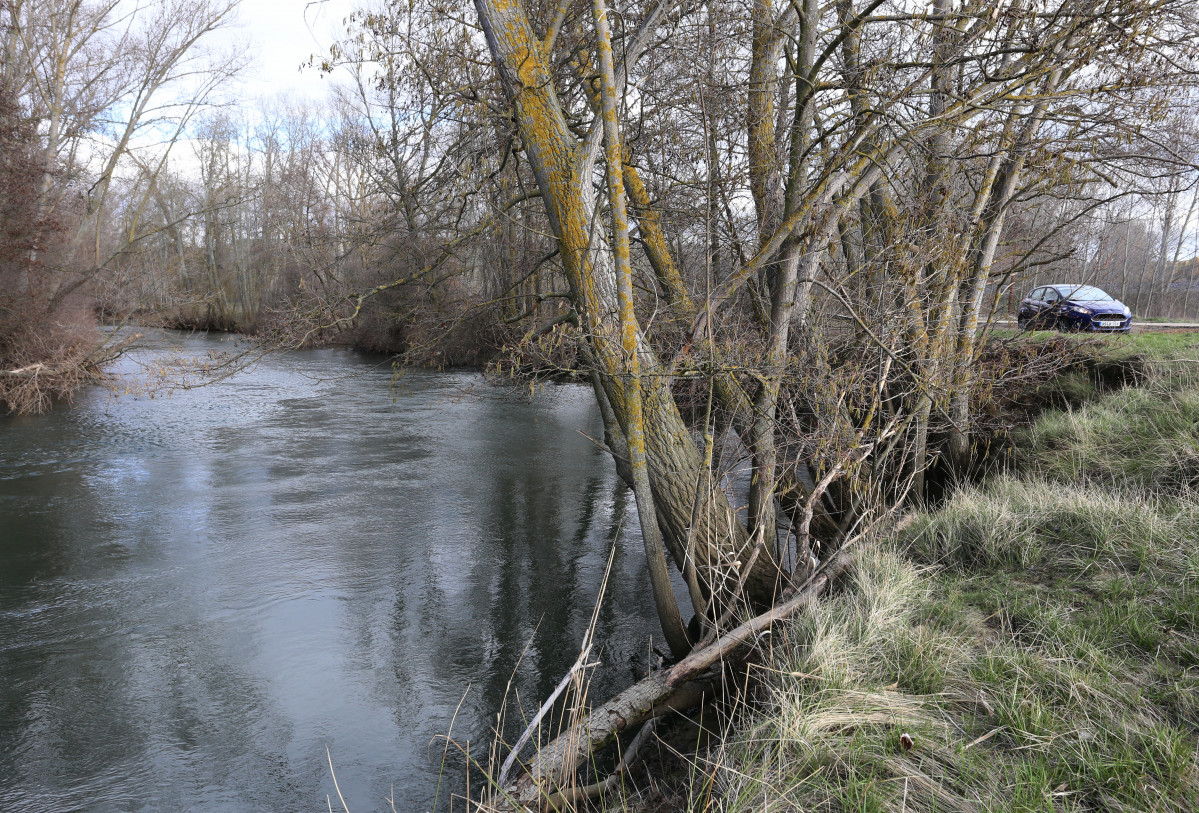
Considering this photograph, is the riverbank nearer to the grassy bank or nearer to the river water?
the grassy bank

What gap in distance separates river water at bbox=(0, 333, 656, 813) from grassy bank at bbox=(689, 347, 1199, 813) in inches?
86.6

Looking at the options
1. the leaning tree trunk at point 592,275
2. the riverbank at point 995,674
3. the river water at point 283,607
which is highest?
the leaning tree trunk at point 592,275

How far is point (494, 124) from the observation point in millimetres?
6820

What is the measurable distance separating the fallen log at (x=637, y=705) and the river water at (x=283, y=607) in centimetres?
101

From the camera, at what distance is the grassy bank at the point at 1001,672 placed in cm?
286

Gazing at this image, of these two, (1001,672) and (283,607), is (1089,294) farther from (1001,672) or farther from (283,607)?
(283,607)

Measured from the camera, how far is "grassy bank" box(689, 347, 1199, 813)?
2.86 metres

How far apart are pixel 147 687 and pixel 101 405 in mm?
13809

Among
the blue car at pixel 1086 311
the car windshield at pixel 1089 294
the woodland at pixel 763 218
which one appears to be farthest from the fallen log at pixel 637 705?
the car windshield at pixel 1089 294

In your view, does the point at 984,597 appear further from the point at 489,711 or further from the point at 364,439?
the point at 364,439

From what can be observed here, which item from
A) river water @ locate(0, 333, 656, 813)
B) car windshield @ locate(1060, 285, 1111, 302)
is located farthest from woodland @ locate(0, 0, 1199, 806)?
car windshield @ locate(1060, 285, 1111, 302)

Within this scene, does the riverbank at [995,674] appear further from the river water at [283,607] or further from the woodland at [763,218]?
the river water at [283,607]

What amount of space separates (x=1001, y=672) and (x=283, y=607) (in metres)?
6.01

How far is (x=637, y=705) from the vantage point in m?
4.40
